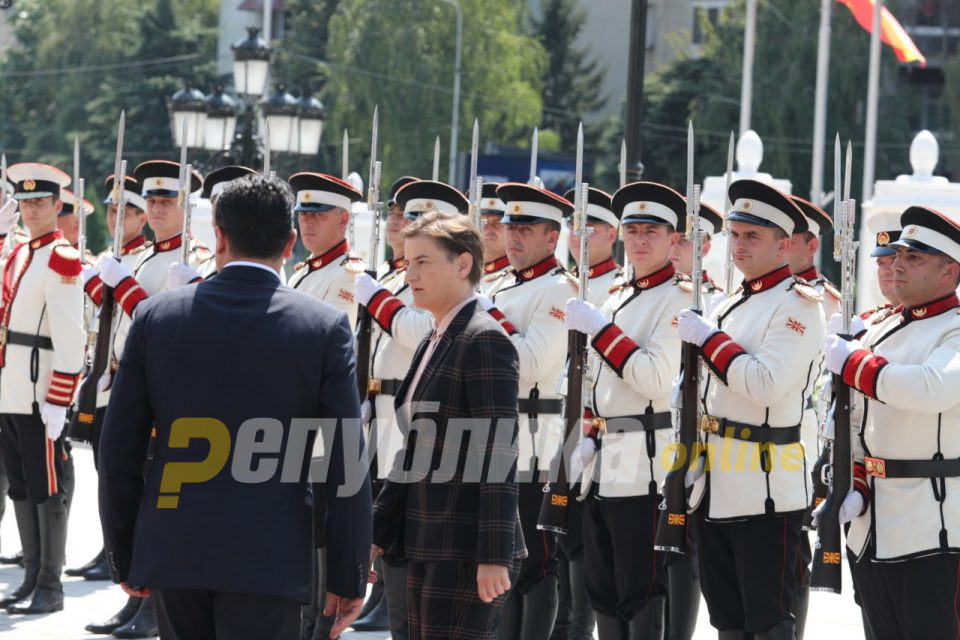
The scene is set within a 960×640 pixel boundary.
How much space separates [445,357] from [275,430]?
2.85 feet

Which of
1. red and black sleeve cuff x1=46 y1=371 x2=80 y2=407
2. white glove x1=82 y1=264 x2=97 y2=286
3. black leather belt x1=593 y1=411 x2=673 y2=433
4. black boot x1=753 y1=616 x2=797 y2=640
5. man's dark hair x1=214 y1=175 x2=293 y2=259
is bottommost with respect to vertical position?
→ black boot x1=753 y1=616 x2=797 y2=640

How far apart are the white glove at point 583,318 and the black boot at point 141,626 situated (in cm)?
267

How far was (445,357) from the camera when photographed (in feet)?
17.1

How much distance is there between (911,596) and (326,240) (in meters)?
3.72

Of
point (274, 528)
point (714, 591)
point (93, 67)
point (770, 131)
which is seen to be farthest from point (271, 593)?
point (93, 67)

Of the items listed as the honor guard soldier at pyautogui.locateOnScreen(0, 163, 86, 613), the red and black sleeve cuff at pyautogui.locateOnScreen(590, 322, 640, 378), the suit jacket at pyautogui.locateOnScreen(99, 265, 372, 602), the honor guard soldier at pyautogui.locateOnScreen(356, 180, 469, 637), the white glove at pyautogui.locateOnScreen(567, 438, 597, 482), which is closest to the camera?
the suit jacket at pyautogui.locateOnScreen(99, 265, 372, 602)

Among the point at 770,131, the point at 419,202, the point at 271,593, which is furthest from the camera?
the point at 770,131

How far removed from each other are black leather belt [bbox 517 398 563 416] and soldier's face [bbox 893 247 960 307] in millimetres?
2057

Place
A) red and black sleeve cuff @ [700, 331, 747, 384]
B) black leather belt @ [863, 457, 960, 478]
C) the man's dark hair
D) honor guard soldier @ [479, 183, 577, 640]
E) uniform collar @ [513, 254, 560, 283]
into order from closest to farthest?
1. the man's dark hair
2. black leather belt @ [863, 457, 960, 478]
3. red and black sleeve cuff @ [700, 331, 747, 384]
4. honor guard soldier @ [479, 183, 577, 640]
5. uniform collar @ [513, 254, 560, 283]

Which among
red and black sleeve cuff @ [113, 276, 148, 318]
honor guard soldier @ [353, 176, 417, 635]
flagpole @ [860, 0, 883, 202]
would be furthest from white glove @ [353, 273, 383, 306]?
flagpole @ [860, 0, 883, 202]

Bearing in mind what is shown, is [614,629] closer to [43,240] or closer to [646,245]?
[646,245]

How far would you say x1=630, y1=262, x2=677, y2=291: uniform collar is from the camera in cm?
704

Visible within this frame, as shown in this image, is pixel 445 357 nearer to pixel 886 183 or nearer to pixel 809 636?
pixel 809 636

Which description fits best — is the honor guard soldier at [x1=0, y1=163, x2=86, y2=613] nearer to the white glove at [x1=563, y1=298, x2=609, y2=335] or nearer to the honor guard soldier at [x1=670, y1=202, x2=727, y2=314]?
the white glove at [x1=563, y1=298, x2=609, y2=335]
